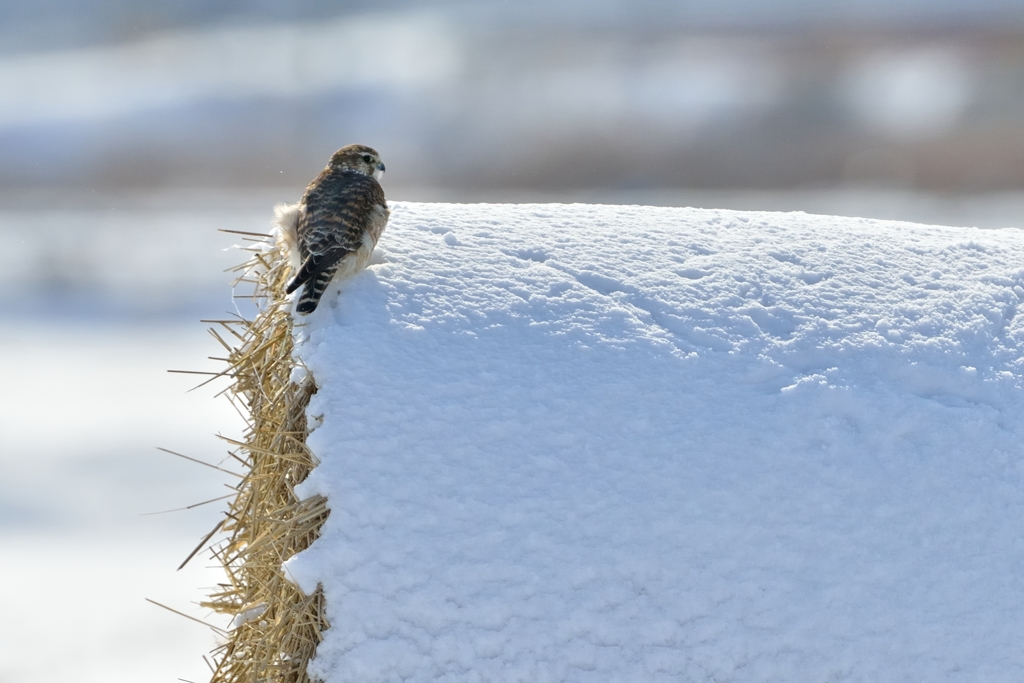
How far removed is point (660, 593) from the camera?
7.06 feet

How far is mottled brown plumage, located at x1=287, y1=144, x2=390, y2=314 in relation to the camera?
94.7 inches

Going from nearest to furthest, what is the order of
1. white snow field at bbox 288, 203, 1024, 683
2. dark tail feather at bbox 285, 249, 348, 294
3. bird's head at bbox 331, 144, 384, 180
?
white snow field at bbox 288, 203, 1024, 683 → dark tail feather at bbox 285, 249, 348, 294 → bird's head at bbox 331, 144, 384, 180

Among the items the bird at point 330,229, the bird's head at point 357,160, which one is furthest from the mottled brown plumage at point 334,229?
the bird's head at point 357,160

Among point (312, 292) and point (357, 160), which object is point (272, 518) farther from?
point (357, 160)

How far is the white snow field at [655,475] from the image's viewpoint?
212cm

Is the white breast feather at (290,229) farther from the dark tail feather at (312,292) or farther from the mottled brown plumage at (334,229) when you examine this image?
the dark tail feather at (312,292)

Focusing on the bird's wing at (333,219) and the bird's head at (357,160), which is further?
the bird's head at (357,160)

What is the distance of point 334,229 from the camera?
8.05 feet

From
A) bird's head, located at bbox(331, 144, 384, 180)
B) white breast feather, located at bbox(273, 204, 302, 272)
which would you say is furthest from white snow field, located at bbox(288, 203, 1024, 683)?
bird's head, located at bbox(331, 144, 384, 180)

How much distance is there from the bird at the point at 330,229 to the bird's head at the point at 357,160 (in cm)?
8

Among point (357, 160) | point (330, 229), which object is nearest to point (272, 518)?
Answer: point (330, 229)

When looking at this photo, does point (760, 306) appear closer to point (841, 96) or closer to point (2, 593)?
point (2, 593)

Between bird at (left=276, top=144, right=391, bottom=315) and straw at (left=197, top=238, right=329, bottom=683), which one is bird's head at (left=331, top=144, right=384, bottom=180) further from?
straw at (left=197, top=238, right=329, bottom=683)

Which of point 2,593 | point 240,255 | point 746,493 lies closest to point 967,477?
point 746,493
